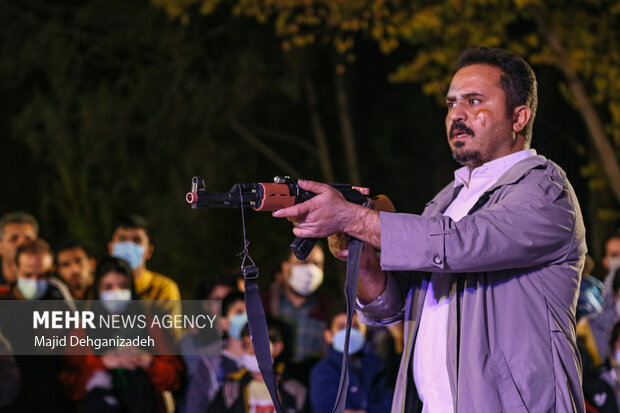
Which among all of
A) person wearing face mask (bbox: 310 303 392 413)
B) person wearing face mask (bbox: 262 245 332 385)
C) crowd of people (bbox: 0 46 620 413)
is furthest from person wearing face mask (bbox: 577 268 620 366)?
crowd of people (bbox: 0 46 620 413)

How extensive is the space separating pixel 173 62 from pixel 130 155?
1633mm

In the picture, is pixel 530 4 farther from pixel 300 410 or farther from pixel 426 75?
pixel 300 410

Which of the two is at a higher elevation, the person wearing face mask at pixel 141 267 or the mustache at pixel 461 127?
the mustache at pixel 461 127

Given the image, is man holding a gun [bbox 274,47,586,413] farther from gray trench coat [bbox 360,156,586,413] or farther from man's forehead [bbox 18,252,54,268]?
man's forehead [bbox 18,252,54,268]

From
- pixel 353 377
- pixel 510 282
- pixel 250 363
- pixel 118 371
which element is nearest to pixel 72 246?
pixel 118 371

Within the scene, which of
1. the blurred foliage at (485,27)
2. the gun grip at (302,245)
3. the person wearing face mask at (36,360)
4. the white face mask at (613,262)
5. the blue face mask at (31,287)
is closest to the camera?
the gun grip at (302,245)

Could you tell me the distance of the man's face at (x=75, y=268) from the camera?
732cm

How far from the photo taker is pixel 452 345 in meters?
3.06

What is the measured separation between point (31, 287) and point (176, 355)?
45.8 inches

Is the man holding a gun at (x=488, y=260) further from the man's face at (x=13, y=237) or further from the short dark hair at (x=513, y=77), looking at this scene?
the man's face at (x=13, y=237)

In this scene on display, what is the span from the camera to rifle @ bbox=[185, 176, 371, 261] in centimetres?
289

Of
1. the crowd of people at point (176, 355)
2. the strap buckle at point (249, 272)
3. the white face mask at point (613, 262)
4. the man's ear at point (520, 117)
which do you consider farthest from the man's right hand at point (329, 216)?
the white face mask at point (613, 262)

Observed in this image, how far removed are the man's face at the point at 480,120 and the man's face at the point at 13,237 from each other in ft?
16.0

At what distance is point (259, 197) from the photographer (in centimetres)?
295
